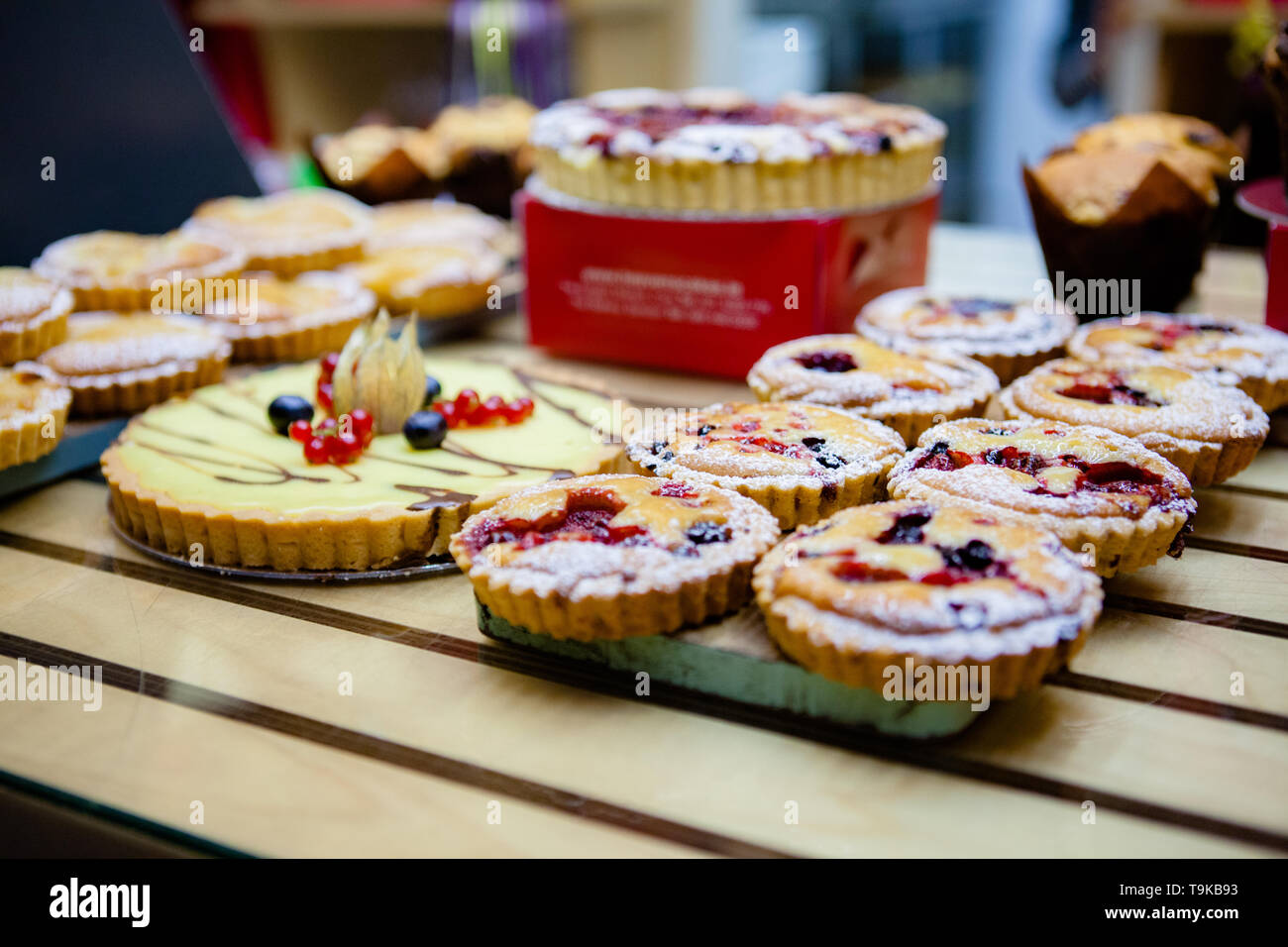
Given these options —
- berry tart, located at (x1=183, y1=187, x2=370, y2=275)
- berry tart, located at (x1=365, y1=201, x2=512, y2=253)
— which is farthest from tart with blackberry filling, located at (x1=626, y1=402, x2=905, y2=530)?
berry tart, located at (x1=365, y1=201, x2=512, y2=253)

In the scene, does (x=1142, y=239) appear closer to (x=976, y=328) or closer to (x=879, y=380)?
(x=976, y=328)

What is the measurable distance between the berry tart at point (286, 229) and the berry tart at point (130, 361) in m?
0.54

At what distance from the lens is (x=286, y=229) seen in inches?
132

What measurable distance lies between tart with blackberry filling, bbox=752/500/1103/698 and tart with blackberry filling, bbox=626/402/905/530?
25 cm

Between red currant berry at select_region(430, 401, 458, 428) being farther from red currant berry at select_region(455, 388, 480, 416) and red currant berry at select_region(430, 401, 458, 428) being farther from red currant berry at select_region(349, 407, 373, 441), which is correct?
red currant berry at select_region(349, 407, 373, 441)

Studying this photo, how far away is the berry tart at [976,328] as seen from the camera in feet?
8.34

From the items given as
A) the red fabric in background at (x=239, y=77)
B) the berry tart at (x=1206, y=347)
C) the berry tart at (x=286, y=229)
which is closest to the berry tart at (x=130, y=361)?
the berry tart at (x=286, y=229)

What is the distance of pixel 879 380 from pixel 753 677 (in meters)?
0.89

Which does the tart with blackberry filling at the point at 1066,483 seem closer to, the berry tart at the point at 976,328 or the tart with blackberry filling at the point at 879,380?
the tart with blackberry filling at the point at 879,380

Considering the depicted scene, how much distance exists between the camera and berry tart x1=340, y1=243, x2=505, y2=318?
10.3ft
